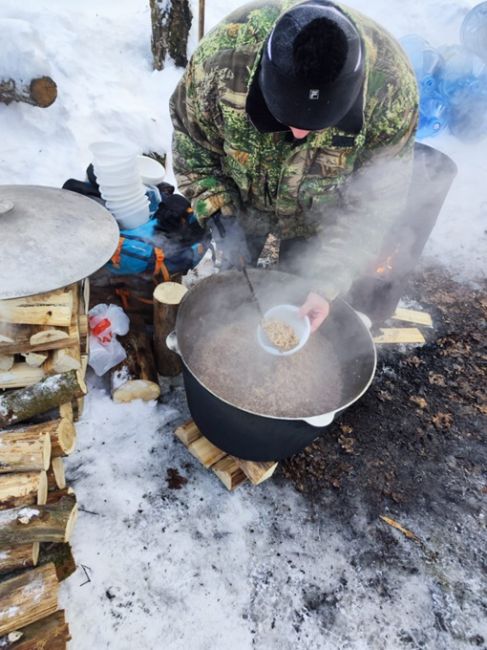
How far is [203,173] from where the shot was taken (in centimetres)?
339

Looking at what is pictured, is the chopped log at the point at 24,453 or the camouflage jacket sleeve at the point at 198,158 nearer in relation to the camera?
the chopped log at the point at 24,453

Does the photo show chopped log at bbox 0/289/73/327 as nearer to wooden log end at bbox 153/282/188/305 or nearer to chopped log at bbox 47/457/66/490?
wooden log end at bbox 153/282/188/305

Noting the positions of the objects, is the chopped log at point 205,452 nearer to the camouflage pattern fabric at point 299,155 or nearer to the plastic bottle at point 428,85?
the camouflage pattern fabric at point 299,155

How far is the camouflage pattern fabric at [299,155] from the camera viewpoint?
105 inches

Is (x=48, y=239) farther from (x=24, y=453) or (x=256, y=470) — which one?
(x=256, y=470)

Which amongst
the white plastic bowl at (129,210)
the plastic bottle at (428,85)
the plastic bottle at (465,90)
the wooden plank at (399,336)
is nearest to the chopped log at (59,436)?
the white plastic bowl at (129,210)

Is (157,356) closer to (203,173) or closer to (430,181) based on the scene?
(203,173)

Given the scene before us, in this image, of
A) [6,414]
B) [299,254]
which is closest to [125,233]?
[299,254]

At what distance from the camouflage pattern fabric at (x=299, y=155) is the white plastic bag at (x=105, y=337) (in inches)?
51.4

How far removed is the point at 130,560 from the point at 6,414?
1.30 meters

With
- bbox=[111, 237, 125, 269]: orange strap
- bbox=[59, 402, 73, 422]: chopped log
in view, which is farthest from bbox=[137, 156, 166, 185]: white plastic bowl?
bbox=[59, 402, 73, 422]: chopped log

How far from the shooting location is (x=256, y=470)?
3.14 meters

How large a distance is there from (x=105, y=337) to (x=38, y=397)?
963 millimetres

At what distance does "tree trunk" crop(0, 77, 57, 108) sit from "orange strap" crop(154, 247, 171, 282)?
10.0 feet
